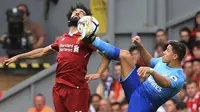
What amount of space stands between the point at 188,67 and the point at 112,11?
8.53 ft

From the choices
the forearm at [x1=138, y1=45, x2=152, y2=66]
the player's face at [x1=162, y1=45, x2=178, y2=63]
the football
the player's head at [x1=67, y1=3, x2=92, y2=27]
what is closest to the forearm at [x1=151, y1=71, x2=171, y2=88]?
the player's face at [x1=162, y1=45, x2=178, y2=63]

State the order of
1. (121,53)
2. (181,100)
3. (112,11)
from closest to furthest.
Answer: (121,53) → (181,100) → (112,11)

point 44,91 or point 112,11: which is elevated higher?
point 112,11

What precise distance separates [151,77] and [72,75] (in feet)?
3.62

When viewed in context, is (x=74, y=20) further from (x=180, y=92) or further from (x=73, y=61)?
(x=180, y=92)

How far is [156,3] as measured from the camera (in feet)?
52.1

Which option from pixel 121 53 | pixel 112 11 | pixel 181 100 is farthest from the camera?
pixel 112 11

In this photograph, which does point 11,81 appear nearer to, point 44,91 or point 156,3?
point 44,91

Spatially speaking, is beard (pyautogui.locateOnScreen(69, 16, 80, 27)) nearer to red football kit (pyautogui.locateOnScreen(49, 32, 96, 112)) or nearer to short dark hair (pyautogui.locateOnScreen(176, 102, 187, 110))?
red football kit (pyautogui.locateOnScreen(49, 32, 96, 112))

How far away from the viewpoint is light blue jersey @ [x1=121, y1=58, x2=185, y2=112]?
33.7 feet

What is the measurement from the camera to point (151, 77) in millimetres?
10555

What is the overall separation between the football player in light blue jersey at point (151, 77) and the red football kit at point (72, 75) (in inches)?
10.9

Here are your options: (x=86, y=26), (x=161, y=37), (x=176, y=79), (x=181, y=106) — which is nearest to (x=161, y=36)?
(x=161, y=37)

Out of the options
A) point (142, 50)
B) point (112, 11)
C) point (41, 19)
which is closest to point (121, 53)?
point (142, 50)
